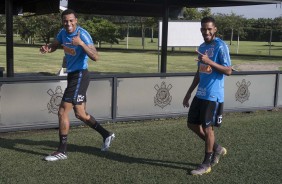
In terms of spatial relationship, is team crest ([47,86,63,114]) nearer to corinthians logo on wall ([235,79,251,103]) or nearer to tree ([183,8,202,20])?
corinthians logo on wall ([235,79,251,103])

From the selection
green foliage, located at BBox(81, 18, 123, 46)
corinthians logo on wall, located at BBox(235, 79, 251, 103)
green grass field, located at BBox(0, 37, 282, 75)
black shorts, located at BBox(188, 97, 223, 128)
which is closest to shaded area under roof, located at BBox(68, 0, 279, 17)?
green grass field, located at BBox(0, 37, 282, 75)

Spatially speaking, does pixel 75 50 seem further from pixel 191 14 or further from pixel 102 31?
pixel 191 14

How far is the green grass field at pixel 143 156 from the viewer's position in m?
4.68

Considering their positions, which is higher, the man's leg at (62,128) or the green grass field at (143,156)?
the man's leg at (62,128)

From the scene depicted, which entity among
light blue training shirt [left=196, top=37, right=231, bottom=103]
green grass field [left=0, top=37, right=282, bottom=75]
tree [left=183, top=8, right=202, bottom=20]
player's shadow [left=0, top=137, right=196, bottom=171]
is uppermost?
tree [left=183, top=8, right=202, bottom=20]

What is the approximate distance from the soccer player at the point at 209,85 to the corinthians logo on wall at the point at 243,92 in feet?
14.3

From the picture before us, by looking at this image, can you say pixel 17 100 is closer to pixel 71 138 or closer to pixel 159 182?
pixel 71 138

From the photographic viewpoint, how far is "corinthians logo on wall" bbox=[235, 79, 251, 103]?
9061mm

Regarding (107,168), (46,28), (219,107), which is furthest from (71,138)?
(46,28)

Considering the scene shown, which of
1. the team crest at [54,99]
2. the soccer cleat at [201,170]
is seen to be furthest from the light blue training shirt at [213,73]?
the team crest at [54,99]

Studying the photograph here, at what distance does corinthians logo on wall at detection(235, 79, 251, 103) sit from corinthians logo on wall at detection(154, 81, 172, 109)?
170 centimetres

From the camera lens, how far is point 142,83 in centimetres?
795

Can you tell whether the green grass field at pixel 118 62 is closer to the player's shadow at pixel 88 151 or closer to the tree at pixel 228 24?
the player's shadow at pixel 88 151

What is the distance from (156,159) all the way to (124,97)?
2536 millimetres
